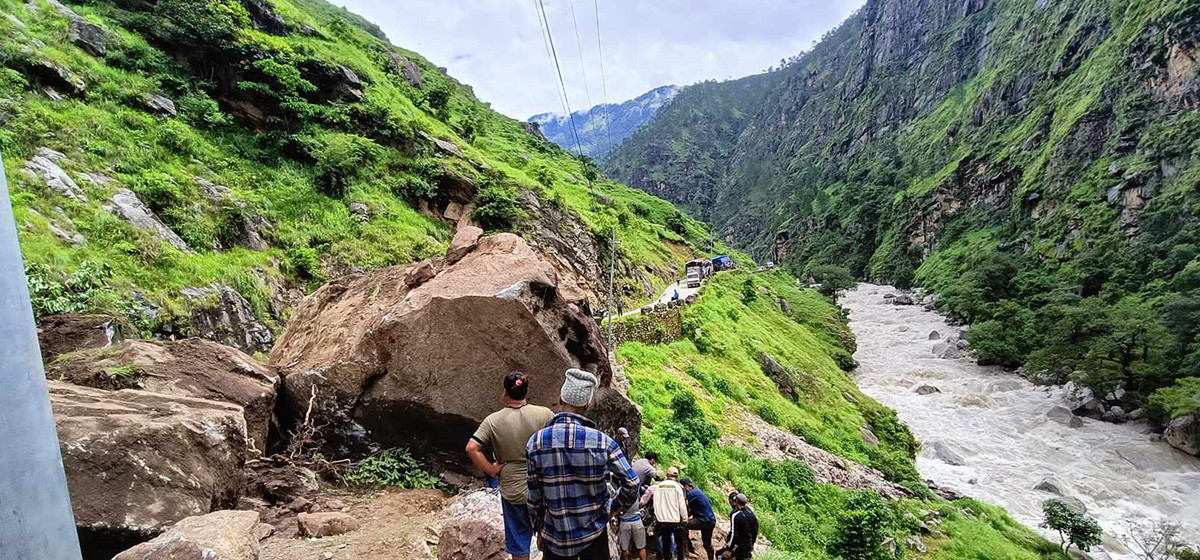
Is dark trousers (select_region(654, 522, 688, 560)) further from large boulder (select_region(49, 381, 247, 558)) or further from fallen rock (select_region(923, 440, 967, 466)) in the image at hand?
fallen rock (select_region(923, 440, 967, 466))

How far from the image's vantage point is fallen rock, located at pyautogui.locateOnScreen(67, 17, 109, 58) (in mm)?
17000

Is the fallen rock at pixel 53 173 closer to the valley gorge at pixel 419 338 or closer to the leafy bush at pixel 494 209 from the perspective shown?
the valley gorge at pixel 419 338

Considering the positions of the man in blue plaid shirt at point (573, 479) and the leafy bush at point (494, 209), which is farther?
the leafy bush at point (494, 209)

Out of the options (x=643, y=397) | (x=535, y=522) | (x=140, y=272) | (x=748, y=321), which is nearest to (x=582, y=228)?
(x=748, y=321)

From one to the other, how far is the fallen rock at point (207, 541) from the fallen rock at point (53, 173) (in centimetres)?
1315

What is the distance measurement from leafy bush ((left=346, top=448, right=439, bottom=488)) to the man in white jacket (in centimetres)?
310

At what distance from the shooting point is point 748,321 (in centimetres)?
3403

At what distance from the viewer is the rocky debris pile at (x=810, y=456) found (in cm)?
1609

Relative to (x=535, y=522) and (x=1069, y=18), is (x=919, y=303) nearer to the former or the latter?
(x=1069, y=18)

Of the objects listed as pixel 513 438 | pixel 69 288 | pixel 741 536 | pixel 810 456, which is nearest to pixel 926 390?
pixel 810 456

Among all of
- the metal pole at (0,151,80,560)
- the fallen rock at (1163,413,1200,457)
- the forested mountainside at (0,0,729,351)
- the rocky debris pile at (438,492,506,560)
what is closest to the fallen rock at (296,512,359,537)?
the rocky debris pile at (438,492,506,560)

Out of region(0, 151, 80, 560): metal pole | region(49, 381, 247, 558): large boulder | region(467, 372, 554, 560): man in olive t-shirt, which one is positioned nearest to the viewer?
region(0, 151, 80, 560): metal pole

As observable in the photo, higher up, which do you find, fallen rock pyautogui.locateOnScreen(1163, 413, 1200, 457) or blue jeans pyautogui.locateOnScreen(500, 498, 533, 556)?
blue jeans pyautogui.locateOnScreen(500, 498, 533, 556)

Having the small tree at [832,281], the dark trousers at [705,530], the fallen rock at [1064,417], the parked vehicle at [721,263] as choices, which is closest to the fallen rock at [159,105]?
the dark trousers at [705,530]
